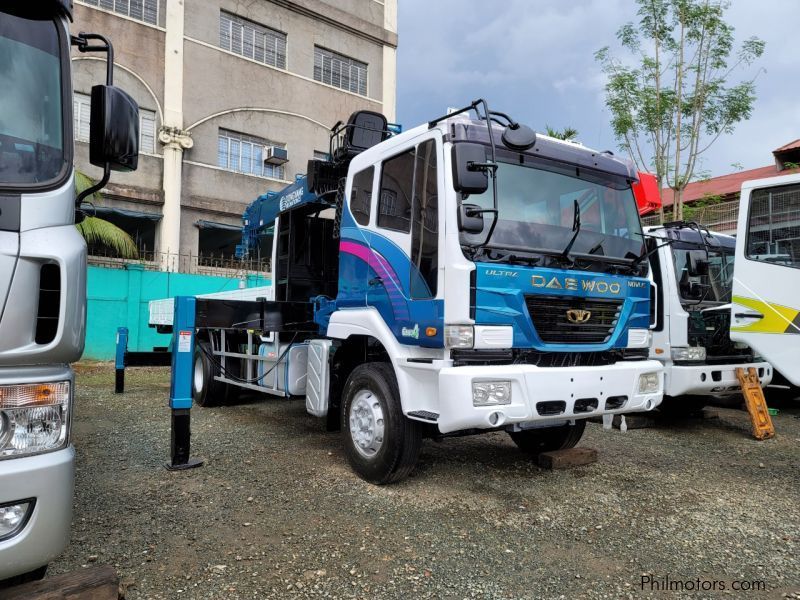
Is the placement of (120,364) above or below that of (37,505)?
below

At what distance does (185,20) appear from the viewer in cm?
1530

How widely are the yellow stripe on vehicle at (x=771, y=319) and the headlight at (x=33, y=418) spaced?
5.34 metres

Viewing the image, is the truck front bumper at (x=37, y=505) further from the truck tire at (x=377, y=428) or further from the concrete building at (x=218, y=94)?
the concrete building at (x=218, y=94)

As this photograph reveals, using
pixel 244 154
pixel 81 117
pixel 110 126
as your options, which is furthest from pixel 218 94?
pixel 110 126

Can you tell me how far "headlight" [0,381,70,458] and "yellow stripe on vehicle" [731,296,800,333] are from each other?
17.5 ft

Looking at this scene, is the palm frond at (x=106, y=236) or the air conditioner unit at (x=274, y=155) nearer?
the palm frond at (x=106, y=236)

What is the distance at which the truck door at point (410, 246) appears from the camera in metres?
4.00

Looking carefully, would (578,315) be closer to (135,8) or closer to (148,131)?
(148,131)

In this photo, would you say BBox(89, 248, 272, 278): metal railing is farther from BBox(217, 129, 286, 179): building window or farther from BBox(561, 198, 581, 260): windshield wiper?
BBox(561, 198, 581, 260): windshield wiper

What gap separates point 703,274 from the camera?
6762 millimetres

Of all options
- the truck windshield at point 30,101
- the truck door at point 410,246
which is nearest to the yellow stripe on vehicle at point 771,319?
the truck door at point 410,246

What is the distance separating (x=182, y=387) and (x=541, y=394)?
2.95 m

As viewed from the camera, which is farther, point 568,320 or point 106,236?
point 106,236

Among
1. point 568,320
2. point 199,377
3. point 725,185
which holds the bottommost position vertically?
point 199,377
